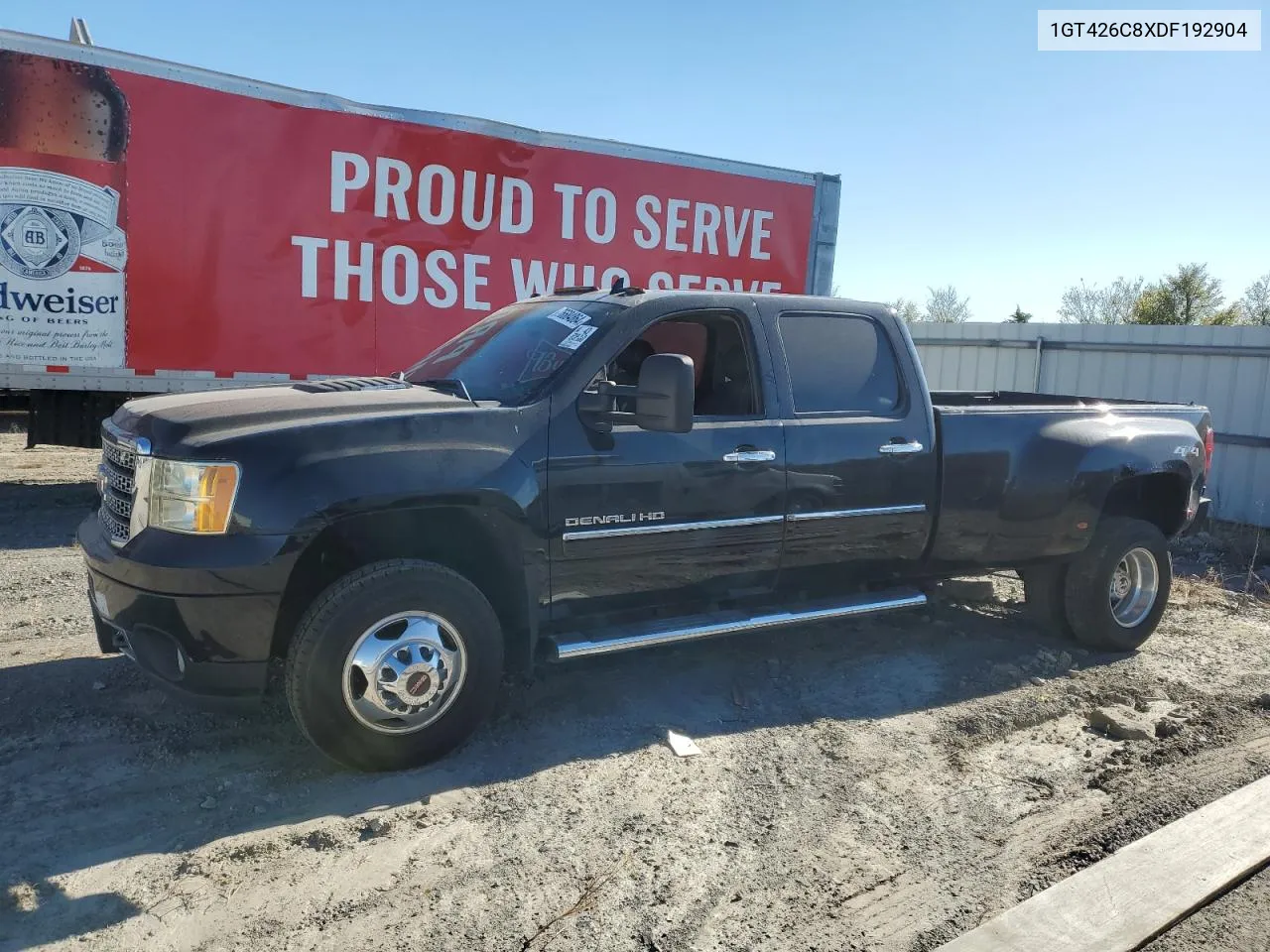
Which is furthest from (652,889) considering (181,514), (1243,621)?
(1243,621)

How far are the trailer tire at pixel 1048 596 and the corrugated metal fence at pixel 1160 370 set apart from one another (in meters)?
5.67

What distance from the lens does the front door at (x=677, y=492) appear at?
13.0 feet

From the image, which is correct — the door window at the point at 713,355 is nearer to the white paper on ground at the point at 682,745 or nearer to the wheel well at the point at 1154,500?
the white paper on ground at the point at 682,745

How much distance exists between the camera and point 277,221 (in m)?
8.35

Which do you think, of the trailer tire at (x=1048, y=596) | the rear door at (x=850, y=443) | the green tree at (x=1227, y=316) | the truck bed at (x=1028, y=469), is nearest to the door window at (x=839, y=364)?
the rear door at (x=850, y=443)

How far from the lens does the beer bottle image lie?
7.45 metres

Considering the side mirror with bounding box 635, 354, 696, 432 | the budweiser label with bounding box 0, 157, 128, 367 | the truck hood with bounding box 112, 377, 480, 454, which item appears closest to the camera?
the truck hood with bounding box 112, 377, 480, 454

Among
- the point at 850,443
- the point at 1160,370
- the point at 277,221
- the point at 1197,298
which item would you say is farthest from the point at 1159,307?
the point at 850,443

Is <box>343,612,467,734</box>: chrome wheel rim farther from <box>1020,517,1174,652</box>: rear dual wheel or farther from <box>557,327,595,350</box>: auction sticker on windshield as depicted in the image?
<box>1020,517,1174,652</box>: rear dual wheel

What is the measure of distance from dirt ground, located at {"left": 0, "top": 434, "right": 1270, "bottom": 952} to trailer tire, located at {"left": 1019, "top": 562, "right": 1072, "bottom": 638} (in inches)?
13.1

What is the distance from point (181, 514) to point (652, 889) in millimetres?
2047

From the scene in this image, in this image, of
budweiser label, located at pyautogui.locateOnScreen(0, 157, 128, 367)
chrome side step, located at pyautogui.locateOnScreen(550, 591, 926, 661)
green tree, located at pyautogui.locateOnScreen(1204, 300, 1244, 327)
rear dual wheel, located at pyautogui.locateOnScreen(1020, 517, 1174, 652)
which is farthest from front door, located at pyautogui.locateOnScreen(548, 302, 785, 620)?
green tree, located at pyautogui.locateOnScreen(1204, 300, 1244, 327)

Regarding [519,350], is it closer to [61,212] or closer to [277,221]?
[277,221]

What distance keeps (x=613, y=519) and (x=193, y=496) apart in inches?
63.1
